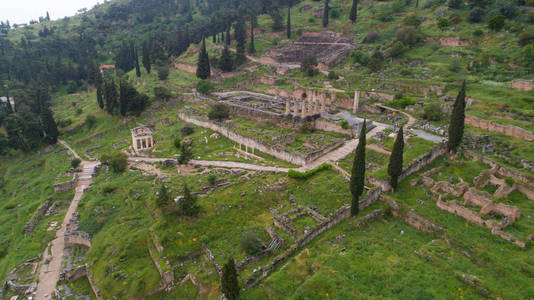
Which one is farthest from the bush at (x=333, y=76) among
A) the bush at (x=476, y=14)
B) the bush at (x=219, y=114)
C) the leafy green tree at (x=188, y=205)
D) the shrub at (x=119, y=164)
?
the leafy green tree at (x=188, y=205)

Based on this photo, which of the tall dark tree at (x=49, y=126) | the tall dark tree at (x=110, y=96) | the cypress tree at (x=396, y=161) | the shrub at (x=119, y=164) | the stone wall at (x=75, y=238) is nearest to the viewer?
the cypress tree at (x=396, y=161)

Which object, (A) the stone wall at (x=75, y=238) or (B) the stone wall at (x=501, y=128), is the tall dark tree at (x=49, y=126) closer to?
(A) the stone wall at (x=75, y=238)

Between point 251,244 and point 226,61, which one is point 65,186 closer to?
point 251,244

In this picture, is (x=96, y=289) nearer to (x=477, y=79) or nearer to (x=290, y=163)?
(x=290, y=163)

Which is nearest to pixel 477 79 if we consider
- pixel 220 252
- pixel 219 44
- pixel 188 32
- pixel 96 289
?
pixel 220 252

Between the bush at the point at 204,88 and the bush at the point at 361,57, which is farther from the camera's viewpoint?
the bush at the point at 361,57

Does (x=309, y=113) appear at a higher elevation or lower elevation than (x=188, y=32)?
lower

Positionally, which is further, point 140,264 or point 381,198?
point 381,198
